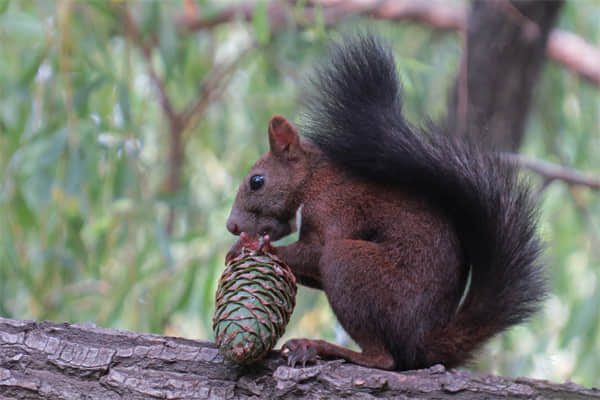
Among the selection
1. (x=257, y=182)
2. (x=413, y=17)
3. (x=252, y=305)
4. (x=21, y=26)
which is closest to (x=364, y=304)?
(x=252, y=305)

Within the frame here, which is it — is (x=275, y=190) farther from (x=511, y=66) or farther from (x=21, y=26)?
(x=511, y=66)

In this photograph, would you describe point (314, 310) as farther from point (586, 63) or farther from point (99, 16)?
point (586, 63)

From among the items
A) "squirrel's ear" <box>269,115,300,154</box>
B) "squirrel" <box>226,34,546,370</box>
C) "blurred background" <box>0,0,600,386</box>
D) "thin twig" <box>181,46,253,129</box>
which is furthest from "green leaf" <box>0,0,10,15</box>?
"thin twig" <box>181,46,253,129</box>

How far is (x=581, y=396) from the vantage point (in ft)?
4.37

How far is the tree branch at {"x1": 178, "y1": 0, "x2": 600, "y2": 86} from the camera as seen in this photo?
3.61 meters

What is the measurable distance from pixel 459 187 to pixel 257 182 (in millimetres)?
553

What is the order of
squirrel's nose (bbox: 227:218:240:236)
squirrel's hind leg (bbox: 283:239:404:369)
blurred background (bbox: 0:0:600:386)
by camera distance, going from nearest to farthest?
squirrel's hind leg (bbox: 283:239:404:369), squirrel's nose (bbox: 227:218:240:236), blurred background (bbox: 0:0:600:386)

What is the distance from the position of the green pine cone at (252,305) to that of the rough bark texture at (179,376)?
0.25 ft

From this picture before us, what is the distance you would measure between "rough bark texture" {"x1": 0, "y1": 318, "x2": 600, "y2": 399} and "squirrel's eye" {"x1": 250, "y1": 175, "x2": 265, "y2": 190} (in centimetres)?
50

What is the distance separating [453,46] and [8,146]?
250 centimetres

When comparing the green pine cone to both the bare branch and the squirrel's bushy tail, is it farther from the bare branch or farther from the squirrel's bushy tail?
the bare branch

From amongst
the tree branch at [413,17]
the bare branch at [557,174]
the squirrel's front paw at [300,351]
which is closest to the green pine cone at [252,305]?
the squirrel's front paw at [300,351]

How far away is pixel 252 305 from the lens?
139cm

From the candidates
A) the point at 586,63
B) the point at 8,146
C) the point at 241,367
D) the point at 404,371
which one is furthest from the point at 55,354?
the point at 586,63
